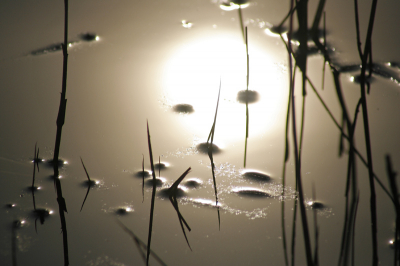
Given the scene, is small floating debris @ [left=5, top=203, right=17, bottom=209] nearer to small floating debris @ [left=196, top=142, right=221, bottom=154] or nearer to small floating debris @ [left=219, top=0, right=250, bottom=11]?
small floating debris @ [left=196, top=142, right=221, bottom=154]

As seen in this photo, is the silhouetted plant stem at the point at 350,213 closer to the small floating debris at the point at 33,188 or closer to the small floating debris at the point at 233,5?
the small floating debris at the point at 33,188

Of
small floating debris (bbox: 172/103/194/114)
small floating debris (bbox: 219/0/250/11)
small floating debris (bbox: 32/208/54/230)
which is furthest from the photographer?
small floating debris (bbox: 219/0/250/11)

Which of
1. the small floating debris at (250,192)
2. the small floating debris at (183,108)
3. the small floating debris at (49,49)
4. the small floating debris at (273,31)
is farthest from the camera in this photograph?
the small floating debris at (273,31)

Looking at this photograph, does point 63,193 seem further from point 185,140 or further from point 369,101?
point 369,101

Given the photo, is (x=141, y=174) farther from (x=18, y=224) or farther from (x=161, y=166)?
(x=18, y=224)

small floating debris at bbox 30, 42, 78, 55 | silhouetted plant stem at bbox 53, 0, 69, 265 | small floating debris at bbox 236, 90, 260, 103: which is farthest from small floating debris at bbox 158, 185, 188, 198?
small floating debris at bbox 30, 42, 78, 55

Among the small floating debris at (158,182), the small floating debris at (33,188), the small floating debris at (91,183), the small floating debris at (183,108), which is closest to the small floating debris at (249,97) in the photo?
the small floating debris at (183,108)
